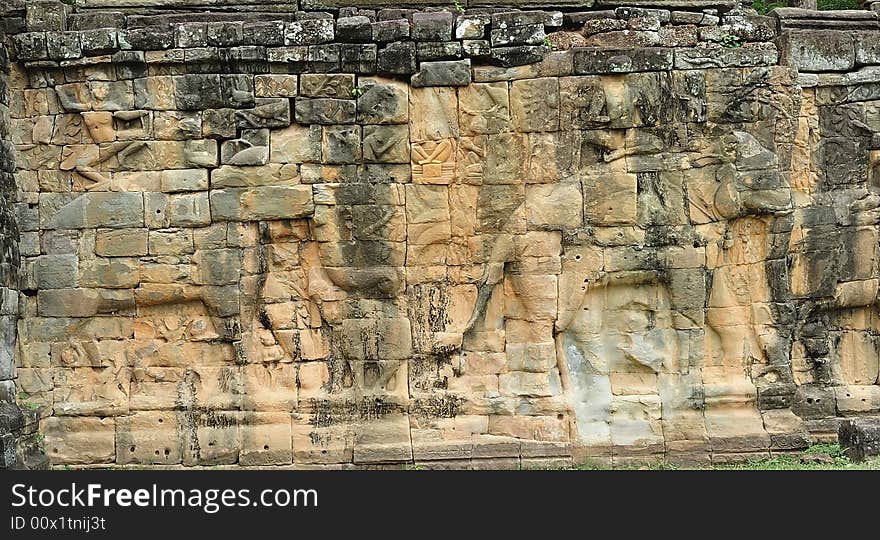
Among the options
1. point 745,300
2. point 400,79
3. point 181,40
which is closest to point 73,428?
point 181,40

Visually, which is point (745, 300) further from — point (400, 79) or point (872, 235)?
point (400, 79)

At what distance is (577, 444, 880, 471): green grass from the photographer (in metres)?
14.1

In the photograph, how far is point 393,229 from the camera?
14438mm

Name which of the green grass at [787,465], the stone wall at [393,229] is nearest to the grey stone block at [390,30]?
the stone wall at [393,229]

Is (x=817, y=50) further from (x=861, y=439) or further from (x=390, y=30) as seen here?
(x=390, y=30)

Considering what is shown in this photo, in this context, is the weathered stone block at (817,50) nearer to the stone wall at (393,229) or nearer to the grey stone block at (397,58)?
the stone wall at (393,229)

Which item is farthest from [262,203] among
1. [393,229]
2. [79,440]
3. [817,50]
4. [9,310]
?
[817,50]

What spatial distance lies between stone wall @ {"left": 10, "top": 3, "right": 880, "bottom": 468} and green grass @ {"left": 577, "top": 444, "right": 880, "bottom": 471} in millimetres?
156

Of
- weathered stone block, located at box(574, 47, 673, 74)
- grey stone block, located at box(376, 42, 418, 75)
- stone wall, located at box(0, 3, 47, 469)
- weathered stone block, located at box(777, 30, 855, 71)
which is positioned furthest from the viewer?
weathered stone block, located at box(777, 30, 855, 71)

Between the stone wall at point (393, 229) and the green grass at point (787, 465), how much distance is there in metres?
0.16

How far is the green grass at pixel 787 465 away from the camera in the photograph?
14.1 m

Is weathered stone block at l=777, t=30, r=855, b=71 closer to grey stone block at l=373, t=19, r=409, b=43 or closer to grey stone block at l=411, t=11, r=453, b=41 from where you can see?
grey stone block at l=411, t=11, r=453, b=41

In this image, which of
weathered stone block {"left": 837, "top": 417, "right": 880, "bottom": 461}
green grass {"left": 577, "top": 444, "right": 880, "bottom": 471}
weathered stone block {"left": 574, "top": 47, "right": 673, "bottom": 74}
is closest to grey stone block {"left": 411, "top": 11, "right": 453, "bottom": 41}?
weathered stone block {"left": 574, "top": 47, "right": 673, "bottom": 74}

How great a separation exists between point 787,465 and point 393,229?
513 cm
